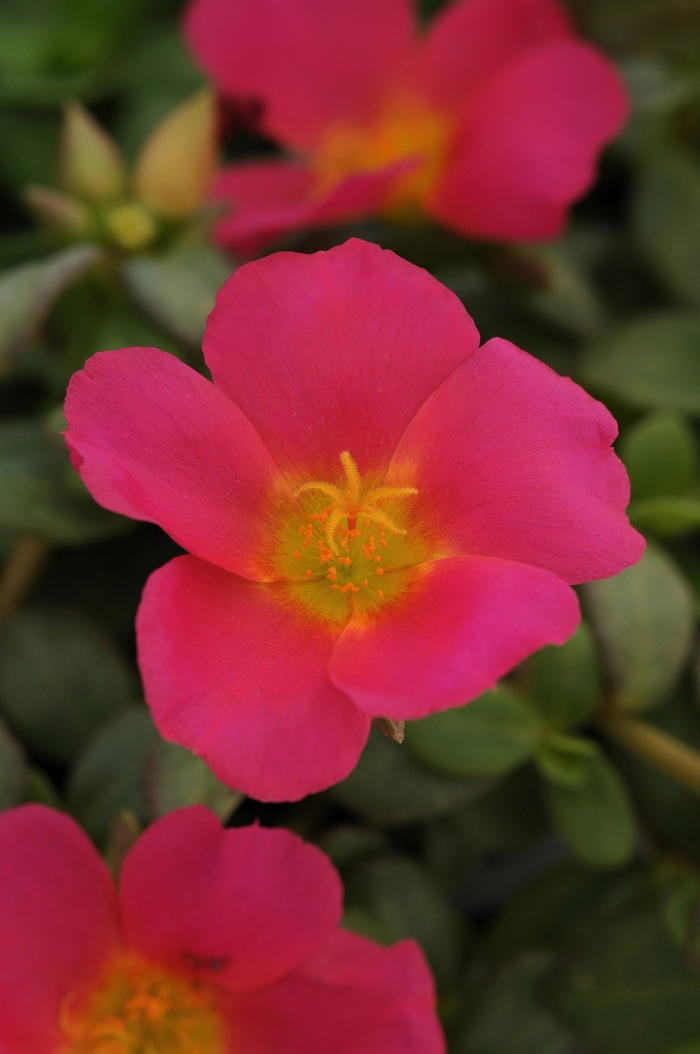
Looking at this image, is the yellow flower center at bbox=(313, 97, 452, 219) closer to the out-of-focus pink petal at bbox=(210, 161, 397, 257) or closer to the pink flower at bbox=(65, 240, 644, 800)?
the out-of-focus pink petal at bbox=(210, 161, 397, 257)

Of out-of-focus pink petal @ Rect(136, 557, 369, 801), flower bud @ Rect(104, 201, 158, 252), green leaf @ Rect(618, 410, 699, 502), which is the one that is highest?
flower bud @ Rect(104, 201, 158, 252)

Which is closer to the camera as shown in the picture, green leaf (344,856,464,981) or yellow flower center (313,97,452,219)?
green leaf (344,856,464,981)

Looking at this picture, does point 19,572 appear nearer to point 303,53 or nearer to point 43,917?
point 43,917

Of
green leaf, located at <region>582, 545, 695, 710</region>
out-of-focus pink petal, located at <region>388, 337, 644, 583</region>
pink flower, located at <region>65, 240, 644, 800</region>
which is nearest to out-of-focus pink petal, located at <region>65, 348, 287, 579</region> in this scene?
pink flower, located at <region>65, 240, 644, 800</region>

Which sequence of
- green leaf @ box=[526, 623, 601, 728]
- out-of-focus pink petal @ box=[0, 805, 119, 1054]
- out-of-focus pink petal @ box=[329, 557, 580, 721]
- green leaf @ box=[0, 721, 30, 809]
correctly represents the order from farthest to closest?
green leaf @ box=[526, 623, 601, 728]
green leaf @ box=[0, 721, 30, 809]
out-of-focus pink petal @ box=[0, 805, 119, 1054]
out-of-focus pink petal @ box=[329, 557, 580, 721]

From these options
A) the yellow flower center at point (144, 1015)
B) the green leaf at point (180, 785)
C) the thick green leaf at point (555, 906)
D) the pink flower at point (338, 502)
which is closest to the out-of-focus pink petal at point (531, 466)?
the pink flower at point (338, 502)

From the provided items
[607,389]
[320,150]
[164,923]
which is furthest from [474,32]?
[164,923]

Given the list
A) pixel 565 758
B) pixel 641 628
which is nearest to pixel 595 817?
pixel 565 758

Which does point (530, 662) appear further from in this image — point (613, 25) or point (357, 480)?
point (613, 25)
